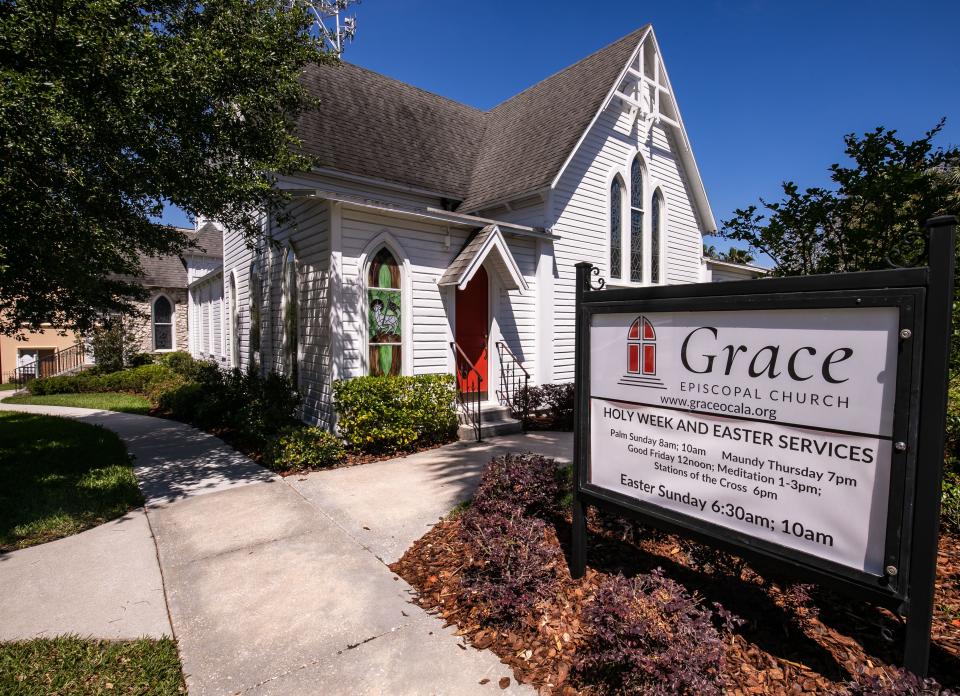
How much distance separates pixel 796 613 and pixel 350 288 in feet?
24.8

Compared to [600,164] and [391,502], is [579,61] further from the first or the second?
[391,502]

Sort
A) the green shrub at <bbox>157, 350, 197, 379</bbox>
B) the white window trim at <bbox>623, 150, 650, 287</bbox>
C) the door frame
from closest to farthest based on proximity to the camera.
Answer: the door frame < the white window trim at <bbox>623, 150, 650, 287</bbox> < the green shrub at <bbox>157, 350, 197, 379</bbox>

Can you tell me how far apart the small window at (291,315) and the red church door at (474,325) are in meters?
3.29

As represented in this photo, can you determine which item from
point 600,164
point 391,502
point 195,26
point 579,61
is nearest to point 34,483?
point 391,502

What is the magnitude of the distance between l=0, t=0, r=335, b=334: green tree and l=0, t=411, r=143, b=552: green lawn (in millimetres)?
2237

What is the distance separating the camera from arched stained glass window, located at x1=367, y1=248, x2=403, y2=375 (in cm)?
914

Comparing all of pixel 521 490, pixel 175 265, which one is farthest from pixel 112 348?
pixel 521 490

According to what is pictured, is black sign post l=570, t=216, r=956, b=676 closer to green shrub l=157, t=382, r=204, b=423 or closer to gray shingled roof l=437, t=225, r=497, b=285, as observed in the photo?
gray shingled roof l=437, t=225, r=497, b=285

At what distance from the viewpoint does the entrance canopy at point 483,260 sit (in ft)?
30.9

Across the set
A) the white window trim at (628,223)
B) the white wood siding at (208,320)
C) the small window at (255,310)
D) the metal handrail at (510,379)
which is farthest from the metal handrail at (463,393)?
the white wood siding at (208,320)

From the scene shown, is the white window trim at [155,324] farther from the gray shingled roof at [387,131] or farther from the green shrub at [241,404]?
the gray shingled roof at [387,131]

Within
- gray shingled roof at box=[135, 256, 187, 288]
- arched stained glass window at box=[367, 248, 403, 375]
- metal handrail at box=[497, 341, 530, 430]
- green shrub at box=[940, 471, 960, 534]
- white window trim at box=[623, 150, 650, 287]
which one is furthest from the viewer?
gray shingled roof at box=[135, 256, 187, 288]

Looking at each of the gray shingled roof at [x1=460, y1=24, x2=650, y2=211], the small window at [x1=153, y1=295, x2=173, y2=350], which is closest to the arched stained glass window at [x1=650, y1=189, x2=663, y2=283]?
the gray shingled roof at [x1=460, y1=24, x2=650, y2=211]

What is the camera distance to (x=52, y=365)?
23.0 metres
